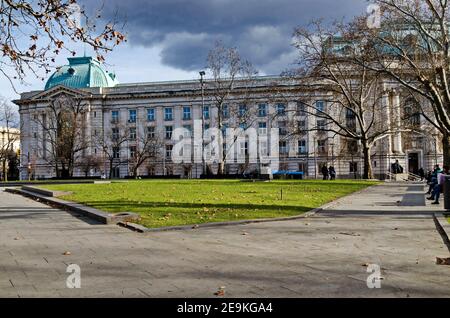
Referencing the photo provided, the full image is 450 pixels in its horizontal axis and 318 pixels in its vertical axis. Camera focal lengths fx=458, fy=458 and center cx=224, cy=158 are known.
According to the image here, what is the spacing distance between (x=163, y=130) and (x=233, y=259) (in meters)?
88.7

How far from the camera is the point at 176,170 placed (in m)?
90.5

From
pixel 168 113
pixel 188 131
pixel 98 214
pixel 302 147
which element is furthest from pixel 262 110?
pixel 98 214

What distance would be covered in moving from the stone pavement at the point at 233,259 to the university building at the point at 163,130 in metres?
69.1

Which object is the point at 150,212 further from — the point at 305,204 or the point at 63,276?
the point at 63,276

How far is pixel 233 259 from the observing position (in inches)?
299

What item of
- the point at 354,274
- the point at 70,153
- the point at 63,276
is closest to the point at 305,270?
the point at 354,274

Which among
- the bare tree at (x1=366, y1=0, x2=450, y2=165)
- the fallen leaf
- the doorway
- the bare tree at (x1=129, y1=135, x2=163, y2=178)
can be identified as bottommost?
the fallen leaf

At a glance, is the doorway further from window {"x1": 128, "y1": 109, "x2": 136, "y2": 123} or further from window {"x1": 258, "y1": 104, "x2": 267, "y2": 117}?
window {"x1": 128, "y1": 109, "x2": 136, "y2": 123}

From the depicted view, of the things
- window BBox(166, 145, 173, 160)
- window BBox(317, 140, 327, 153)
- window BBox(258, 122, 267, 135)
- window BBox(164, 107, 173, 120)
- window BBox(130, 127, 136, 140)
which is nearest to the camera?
window BBox(317, 140, 327, 153)

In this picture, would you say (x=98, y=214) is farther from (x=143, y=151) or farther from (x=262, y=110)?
(x=262, y=110)

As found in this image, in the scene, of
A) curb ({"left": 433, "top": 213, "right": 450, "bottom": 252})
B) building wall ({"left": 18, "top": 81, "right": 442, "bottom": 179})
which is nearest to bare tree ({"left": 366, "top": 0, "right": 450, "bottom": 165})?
curb ({"left": 433, "top": 213, "right": 450, "bottom": 252})

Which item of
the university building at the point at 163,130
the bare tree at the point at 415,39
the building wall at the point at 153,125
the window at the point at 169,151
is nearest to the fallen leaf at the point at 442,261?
the bare tree at the point at 415,39

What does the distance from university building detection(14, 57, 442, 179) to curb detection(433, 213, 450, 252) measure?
219ft

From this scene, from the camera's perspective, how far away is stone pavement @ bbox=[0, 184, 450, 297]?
571cm
